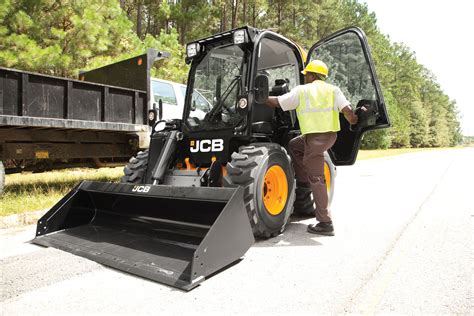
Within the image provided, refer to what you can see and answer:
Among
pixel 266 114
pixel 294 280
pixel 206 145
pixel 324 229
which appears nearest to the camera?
pixel 294 280

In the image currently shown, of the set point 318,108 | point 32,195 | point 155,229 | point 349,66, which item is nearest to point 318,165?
point 318,108

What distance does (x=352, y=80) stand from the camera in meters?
5.05

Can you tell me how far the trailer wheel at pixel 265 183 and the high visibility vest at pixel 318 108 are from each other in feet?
1.55

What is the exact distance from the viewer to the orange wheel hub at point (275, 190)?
4.09m

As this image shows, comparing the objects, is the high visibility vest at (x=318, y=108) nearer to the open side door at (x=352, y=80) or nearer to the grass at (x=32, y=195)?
the open side door at (x=352, y=80)

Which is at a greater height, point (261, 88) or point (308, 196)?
point (261, 88)

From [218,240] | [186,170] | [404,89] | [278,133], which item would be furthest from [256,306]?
[404,89]

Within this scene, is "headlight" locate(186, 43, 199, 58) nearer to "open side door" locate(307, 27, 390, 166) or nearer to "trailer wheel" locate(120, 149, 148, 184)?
"trailer wheel" locate(120, 149, 148, 184)

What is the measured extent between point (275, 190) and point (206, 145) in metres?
1.02

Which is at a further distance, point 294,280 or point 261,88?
point 261,88

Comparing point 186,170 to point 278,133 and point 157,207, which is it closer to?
point 157,207

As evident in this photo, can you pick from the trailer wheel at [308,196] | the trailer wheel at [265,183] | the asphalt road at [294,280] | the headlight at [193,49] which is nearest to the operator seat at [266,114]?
the trailer wheel at [265,183]

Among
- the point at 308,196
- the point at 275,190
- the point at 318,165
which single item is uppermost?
the point at 318,165

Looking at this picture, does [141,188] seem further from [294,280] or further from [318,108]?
[318,108]
